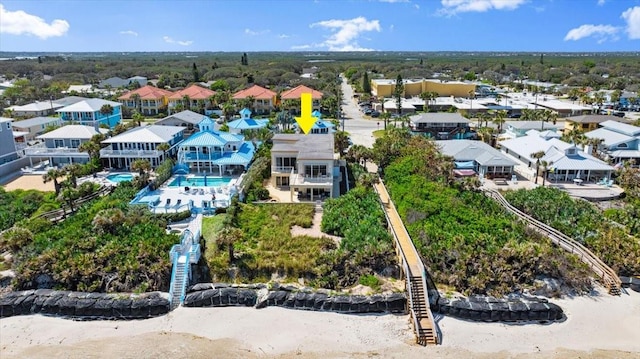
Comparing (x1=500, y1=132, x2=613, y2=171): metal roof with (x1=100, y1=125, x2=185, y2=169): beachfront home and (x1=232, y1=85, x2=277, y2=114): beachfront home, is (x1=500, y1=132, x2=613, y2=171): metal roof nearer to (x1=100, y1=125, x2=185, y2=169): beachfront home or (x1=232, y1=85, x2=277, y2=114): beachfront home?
(x1=100, y1=125, x2=185, y2=169): beachfront home

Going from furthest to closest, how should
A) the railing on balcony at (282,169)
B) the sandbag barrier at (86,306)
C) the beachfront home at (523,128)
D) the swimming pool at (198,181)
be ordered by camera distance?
the beachfront home at (523,128), the swimming pool at (198,181), the railing on balcony at (282,169), the sandbag barrier at (86,306)

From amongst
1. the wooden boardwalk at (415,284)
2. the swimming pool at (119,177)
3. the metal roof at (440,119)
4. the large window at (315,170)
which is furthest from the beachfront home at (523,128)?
the swimming pool at (119,177)

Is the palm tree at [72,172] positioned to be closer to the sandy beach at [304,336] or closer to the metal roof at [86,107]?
the sandy beach at [304,336]

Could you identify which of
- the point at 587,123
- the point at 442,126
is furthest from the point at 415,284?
the point at 587,123

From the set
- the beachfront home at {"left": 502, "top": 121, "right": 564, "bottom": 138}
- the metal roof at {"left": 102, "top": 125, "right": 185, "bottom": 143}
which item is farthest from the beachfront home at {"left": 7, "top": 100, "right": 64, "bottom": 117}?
the beachfront home at {"left": 502, "top": 121, "right": 564, "bottom": 138}

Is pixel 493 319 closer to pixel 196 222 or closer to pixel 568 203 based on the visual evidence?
pixel 568 203

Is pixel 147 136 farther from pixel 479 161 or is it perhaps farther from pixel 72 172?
pixel 479 161
